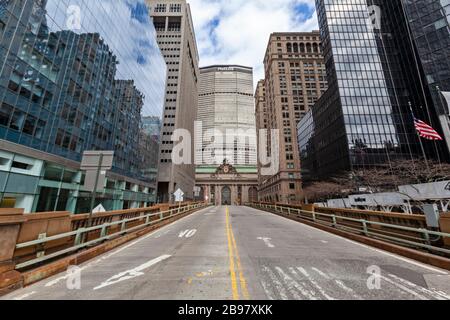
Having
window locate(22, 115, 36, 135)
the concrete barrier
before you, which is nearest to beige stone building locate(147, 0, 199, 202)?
window locate(22, 115, 36, 135)

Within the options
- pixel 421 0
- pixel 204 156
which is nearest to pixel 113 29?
pixel 421 0

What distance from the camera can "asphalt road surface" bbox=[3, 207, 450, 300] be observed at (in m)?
4.03

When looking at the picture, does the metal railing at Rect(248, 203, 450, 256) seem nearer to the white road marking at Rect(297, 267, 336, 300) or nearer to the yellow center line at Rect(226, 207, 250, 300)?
the white road marking at Rect(297, 267, 336, 300)

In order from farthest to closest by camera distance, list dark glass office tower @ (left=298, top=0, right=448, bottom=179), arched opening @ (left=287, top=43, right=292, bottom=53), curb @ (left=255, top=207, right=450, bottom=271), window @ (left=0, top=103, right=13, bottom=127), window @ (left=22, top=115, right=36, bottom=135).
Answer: arched opening @ (left=287, top=43, right=292, bottom=53) → dark glass office tower @ (left=298, top=0, right=448, bottom=179) → window @ (left=22, top=115, right=36, bottom=135) → window @ (left=0, top=103, right=13, bottom=127) → curb @ (left=255, top=207, right=450, bottom=271)

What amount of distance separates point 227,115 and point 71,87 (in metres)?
144

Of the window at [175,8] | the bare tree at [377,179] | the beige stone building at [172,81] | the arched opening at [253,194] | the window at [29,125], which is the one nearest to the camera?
the window at [29,125]

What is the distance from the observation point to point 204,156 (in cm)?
14862

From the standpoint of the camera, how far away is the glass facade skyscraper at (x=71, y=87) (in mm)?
16141

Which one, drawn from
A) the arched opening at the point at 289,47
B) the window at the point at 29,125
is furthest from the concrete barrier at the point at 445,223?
the arched opening at the point at 289,47

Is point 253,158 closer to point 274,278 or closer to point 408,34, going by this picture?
point 408,34

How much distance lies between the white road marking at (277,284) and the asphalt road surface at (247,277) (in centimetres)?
2

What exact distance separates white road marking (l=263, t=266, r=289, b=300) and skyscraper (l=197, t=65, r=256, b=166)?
140m

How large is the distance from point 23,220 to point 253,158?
497ft

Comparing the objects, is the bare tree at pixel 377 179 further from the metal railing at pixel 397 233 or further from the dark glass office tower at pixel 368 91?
the metal railing at pixel 397 233
